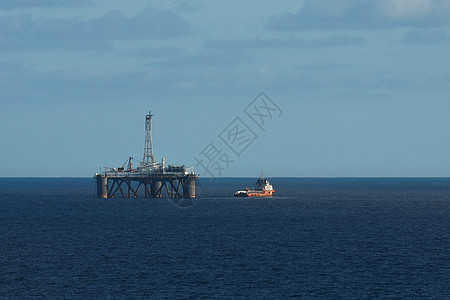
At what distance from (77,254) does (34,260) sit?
244 inches

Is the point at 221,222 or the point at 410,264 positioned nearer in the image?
the point at 410,264

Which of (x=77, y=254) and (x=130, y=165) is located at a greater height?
(x=130, y=165)

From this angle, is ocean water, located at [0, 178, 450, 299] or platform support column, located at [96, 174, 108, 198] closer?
ocean water, located at [0, 178, 450, 299]

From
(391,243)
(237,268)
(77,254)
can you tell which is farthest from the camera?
(391,243)

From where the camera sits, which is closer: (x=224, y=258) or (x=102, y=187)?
(x=224, y=258)

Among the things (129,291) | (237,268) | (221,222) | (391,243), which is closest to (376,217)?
(221,222)

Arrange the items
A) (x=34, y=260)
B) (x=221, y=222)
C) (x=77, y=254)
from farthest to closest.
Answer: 1. (x=221, y=222)
2. (x=77, y=254)
3. (x=34, y=260)

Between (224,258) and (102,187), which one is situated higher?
(102,187)

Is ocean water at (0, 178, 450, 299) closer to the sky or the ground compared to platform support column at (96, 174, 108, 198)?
closer to the ground

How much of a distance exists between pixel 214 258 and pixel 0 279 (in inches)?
953

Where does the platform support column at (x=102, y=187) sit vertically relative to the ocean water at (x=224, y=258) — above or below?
above

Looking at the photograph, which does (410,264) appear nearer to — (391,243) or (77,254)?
(391,243)

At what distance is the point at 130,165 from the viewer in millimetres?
191750

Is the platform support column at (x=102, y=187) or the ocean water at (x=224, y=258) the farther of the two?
the platform support column at (x=102, y=187)
